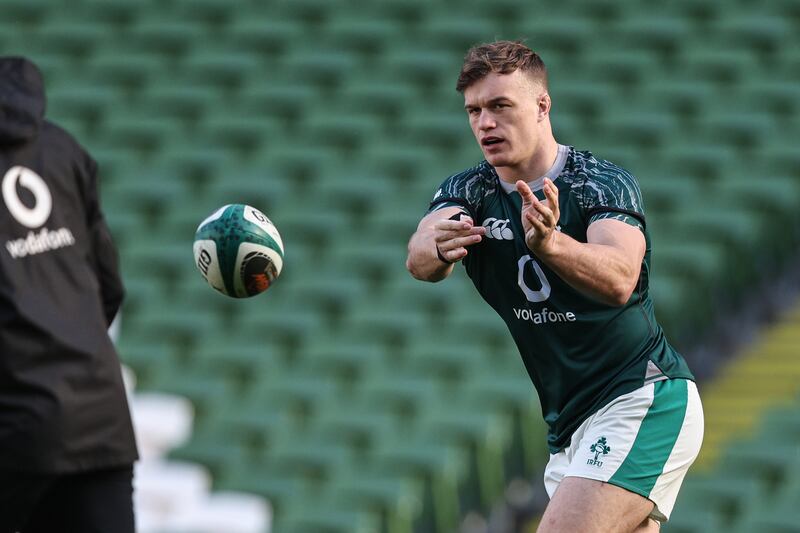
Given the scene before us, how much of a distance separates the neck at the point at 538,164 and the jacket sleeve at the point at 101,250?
1132 millimetres

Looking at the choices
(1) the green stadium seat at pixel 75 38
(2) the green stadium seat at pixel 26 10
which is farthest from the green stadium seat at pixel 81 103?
(2) the green stadium seat at pixel 26 10

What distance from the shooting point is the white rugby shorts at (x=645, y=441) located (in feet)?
12.7

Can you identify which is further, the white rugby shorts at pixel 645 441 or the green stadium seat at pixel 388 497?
the green stadium seat at pixel 388 497

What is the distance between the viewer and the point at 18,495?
333 centimetres

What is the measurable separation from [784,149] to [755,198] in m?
0.47

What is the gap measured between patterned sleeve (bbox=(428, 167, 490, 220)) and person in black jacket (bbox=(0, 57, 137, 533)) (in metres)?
1.01

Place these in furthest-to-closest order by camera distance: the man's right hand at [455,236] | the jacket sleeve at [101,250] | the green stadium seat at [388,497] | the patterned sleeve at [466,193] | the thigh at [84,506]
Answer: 1. the green stadium seat at [388,497]
2. the patterned sleeve at [466,193]
3. the man's right hand at [455,236]
4. the jacket sleeve at [101,250]
5. the thigh at [84,506]

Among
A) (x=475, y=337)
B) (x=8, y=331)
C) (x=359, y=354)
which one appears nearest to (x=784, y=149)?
(x=475, y=337)

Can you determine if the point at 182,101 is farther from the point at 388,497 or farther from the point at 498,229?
the point at 498,229

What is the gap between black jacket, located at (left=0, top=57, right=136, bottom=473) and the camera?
327cm

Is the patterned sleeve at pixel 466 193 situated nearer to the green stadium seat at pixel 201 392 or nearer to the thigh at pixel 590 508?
the thigh at pixel 590 508

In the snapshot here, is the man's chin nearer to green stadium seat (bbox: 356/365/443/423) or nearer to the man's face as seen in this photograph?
the man's face

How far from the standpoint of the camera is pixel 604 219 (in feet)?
12.3

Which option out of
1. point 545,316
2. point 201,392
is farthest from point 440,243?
point 201,392
